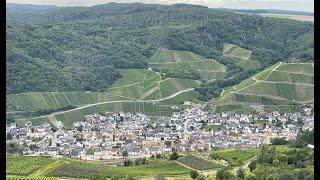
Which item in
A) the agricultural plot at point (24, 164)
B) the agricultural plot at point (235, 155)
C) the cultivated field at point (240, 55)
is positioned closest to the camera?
the agricultural plot at point (24, 164)

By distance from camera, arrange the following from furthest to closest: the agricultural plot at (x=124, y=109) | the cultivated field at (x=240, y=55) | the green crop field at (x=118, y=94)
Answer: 1. the cultivated field at (x=240, y=55)
2. the green crop field at (x=118, y=94)
3. the agricultural plot at (x=124, y=109)

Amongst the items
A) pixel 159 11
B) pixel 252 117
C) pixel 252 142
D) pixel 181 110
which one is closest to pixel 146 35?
pixel 159 11

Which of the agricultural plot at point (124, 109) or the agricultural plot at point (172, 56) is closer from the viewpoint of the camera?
the agricultural plot at point (124, 109)

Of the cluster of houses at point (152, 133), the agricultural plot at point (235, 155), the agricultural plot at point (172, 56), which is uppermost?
the agricultural plot at point (172, 56)

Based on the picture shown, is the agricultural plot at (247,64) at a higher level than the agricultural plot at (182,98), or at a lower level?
higher

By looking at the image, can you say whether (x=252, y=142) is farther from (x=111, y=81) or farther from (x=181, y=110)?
(x=111, y=81)

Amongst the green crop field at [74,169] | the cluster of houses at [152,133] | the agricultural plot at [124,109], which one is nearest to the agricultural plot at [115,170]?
the green crop field at [74,169]

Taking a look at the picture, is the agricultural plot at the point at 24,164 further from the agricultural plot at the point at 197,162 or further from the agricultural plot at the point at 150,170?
the agricultural plot at the point at 197,162
